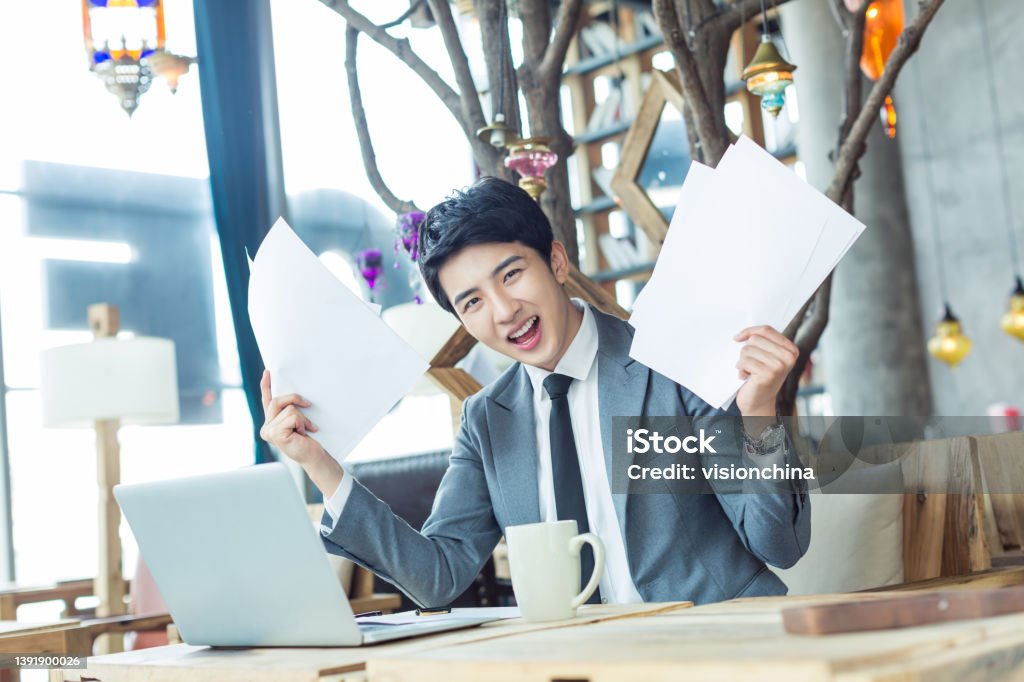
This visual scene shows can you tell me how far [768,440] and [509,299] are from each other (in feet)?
1.61

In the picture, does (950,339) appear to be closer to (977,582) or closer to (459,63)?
(459,63)

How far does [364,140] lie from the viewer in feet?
10.4

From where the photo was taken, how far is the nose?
1.65 meters

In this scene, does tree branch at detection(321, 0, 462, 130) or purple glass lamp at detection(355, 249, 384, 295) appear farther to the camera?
purple glass lamp at detection(355, 249, 384, 295)

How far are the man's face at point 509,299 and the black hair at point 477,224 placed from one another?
2 cm

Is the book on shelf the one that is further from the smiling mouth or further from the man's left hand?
the man's left hand

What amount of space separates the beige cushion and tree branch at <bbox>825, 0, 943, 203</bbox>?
0.92m

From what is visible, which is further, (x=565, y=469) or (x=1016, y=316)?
(x=1016, y=316)

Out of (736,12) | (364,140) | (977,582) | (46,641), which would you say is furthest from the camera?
(364,140)

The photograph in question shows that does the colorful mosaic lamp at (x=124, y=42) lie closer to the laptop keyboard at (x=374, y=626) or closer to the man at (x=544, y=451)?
the man at (x=544, y=451)

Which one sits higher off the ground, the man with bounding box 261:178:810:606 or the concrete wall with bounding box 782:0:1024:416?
the concrete wall with bounding box 782:0:1024:416

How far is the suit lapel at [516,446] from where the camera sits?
1.65m

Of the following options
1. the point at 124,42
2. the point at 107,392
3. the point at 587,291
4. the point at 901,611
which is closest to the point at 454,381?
the point at 587,291

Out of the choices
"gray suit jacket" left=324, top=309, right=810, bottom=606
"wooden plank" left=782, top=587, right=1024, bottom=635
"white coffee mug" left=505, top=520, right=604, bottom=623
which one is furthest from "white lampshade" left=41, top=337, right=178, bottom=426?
"wooden plank" left=782, top=587, right=1024, bottom=635
